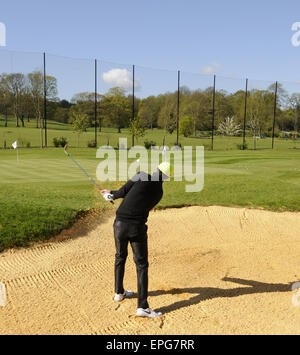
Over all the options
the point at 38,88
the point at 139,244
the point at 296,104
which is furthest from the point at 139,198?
the point at 296,104

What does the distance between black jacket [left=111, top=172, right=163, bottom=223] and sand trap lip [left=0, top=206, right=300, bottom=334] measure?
1.79 metres

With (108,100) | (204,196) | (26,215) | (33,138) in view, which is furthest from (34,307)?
(108,100)

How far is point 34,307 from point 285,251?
7.12 metres

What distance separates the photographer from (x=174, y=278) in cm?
823

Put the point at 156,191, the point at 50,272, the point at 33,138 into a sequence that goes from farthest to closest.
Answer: the point at 33,138 → the point at 50,272 → the point at 156,191

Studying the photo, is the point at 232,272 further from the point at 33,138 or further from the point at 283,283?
the point at 33,138

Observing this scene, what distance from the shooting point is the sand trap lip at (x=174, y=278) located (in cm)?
614

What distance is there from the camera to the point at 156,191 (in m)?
6.30

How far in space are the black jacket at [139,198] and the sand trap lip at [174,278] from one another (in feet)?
5.88

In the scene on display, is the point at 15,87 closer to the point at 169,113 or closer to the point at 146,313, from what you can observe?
the point at 169,113

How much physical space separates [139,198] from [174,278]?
290 centimetres

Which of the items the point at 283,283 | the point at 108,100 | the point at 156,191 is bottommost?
the point at 283,283

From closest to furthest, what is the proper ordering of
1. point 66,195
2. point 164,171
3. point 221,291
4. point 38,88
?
1. point 164,171
2. point 221,291
3. point 66,195
4. point 38,88

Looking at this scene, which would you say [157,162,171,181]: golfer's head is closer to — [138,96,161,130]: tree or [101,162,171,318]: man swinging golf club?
[101,162,171,318]: man swinging golf club
